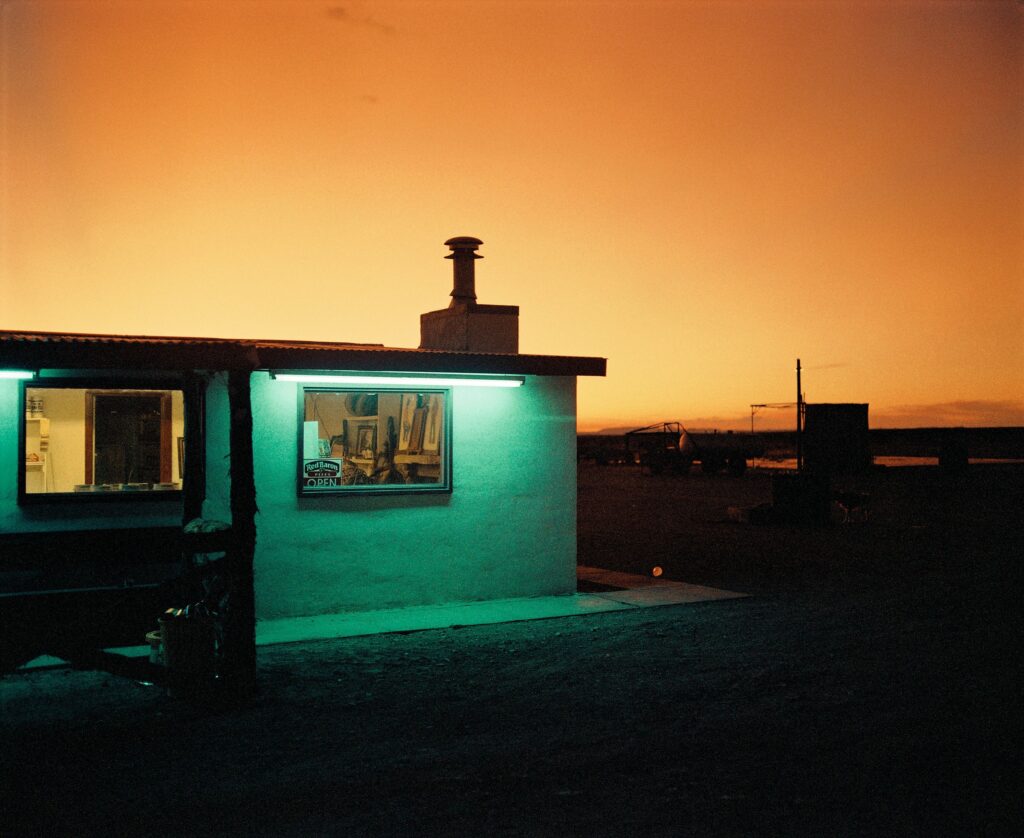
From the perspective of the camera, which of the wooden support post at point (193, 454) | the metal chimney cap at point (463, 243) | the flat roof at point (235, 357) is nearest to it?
the flat roof at point (235, 357)

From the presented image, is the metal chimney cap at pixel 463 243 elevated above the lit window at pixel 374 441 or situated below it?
above

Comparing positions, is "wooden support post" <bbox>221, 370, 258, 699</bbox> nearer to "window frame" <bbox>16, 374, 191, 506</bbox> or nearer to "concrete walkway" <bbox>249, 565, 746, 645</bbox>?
"concrete walkway" <bbox>249, 565, 746, 645</bbox>

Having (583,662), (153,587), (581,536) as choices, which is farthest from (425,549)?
(581,536)

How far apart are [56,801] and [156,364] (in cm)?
362

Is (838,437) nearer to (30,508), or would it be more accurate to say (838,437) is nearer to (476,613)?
(476,613)

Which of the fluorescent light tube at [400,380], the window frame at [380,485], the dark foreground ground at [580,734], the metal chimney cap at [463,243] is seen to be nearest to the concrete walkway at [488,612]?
the dark foreground ground at [580,734]

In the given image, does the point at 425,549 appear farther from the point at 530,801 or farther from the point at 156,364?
the point at 530,801

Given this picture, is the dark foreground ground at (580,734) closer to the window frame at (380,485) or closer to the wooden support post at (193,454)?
the wooden support post at (193,454)

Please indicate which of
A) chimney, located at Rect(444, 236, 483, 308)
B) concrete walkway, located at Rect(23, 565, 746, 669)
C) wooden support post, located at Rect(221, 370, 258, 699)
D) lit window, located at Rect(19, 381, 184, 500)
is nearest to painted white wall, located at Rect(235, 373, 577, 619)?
concrete walkway, located at Rect(23, 565, 746, 669)

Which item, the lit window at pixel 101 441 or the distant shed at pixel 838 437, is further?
the distant shed at pixel 838 437

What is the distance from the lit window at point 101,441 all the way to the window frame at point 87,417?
1 cm

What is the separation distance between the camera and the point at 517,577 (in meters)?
13.0

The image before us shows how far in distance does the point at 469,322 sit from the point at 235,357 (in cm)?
556

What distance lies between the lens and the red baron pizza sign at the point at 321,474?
1182cm
